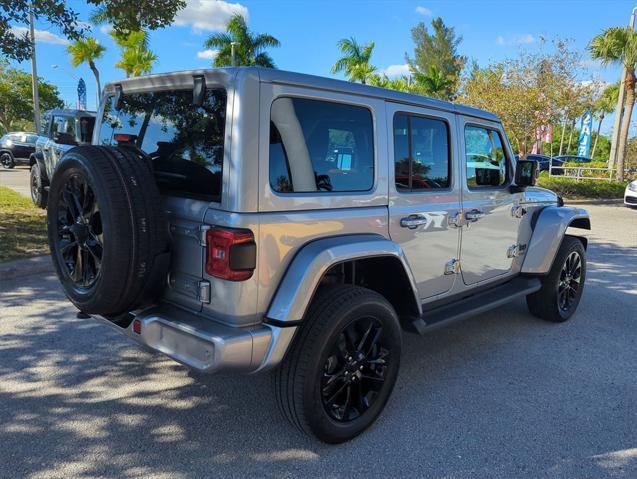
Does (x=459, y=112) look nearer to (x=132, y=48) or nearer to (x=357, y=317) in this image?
(x=357, y=317)

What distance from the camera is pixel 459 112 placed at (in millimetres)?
3801

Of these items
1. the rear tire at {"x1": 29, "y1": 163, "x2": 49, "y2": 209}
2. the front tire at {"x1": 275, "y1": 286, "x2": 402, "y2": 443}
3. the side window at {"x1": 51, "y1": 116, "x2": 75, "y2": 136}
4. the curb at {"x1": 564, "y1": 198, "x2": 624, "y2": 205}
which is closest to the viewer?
the front tire at {"x1": 275, "y1": 286, "x2": 402, "y2": 443}

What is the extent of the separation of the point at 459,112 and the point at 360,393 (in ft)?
7.12

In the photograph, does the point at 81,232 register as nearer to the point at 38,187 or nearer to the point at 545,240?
the point at 545,240

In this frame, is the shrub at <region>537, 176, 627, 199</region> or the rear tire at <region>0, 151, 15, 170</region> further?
the rear tire at <region>0, 151, 15, 170</region>

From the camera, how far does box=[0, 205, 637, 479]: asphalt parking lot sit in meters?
2.68

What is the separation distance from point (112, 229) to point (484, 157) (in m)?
2.91

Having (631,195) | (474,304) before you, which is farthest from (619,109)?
(474,304)

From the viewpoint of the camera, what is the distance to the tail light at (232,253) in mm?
2416

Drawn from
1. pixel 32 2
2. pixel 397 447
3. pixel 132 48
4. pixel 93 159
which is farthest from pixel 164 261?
pixel 132 48

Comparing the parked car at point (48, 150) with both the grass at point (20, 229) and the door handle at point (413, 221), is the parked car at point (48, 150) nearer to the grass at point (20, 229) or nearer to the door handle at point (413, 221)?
the grass at point (20, 229)

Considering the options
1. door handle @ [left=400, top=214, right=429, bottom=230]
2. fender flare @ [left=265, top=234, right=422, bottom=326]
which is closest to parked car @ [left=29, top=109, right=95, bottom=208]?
door handle @ [left=400, top=214, right=429, bottom=230]

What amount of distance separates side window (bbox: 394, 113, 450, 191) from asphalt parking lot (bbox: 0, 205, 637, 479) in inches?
56.5

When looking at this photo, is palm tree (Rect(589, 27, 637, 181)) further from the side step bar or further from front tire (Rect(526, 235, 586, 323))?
the side step bar
